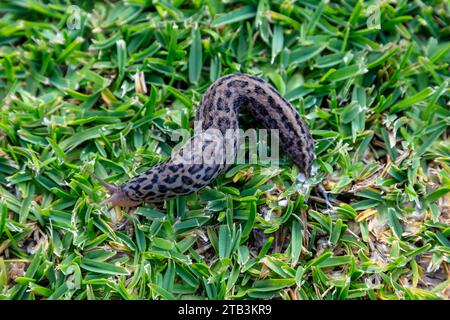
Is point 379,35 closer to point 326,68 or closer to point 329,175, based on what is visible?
point 326,68

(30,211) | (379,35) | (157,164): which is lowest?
(30,211)

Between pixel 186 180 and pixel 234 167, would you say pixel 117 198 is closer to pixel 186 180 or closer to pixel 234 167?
pixel 186 180

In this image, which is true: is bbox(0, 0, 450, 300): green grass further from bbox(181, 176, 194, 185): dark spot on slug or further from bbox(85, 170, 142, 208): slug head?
bbox(181, 176, 194, 185): dark spot on slug

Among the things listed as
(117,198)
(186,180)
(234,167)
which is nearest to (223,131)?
(234,167)

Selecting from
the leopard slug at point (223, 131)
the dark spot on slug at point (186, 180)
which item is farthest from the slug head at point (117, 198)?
the dark spot on slug at point (186, 180)

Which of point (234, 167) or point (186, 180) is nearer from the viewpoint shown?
point (186, 180)

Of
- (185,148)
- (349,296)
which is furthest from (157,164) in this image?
(349,296)
